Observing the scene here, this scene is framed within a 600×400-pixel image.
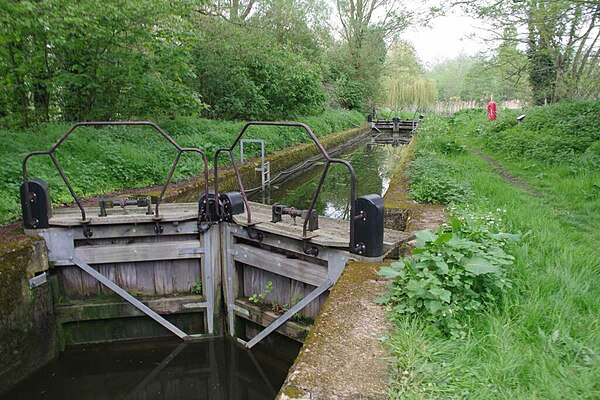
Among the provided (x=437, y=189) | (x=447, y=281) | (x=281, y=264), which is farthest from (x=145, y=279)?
(x=437, y=189)

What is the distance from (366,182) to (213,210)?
25.3 feet

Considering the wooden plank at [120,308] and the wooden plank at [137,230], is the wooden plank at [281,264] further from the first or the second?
the wooden plank at [120,308]

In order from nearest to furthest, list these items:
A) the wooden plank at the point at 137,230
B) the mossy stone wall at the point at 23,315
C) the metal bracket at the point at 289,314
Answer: the mossy stone wall at the point at 23,315 < the metal bracket at the point at 289,314 < the wooden plank at the point at 137,230

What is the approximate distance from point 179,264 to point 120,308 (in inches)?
33.1

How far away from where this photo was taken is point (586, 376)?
2039 mm

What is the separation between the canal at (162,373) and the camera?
4.23 meters

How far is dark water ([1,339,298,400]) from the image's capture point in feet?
13.9

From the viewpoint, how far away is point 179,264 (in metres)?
5.01

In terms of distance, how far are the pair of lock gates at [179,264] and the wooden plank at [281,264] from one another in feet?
0.04

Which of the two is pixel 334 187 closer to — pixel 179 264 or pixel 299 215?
pixel 179 264

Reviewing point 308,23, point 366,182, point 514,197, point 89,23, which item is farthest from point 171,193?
point 308,23

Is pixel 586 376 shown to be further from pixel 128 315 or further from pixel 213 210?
pixel 128 315

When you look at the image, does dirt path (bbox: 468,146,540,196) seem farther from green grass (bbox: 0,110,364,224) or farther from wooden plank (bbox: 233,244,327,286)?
green grass (bbox: 0,110,364,224)

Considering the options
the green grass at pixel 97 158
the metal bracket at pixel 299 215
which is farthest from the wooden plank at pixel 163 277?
the green grass at pixel 97 158
